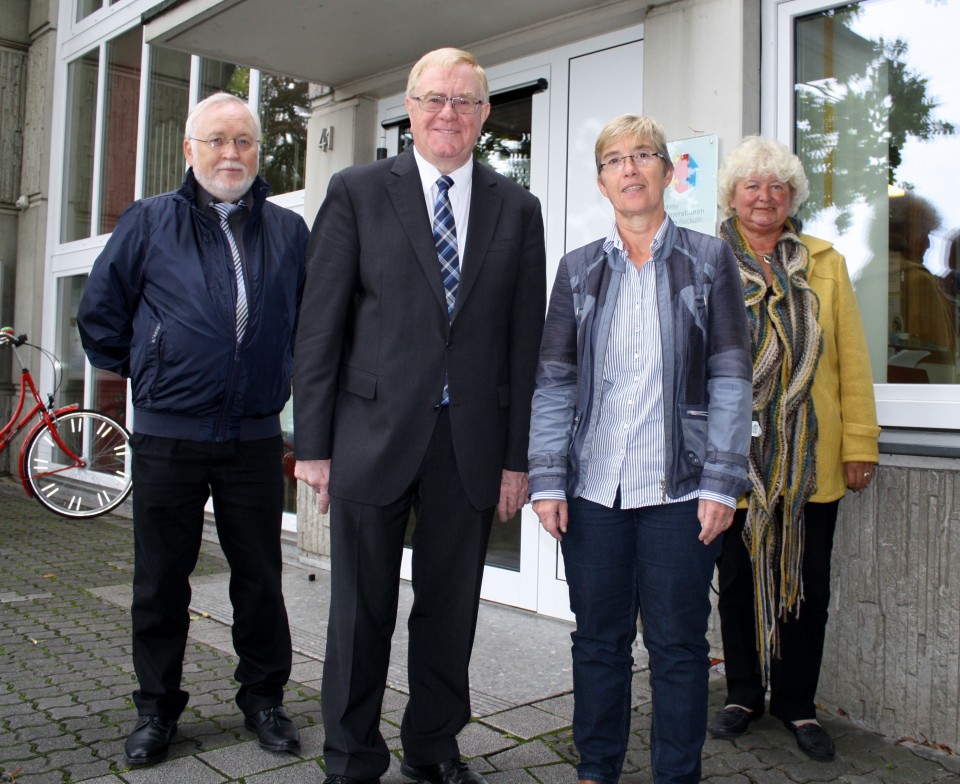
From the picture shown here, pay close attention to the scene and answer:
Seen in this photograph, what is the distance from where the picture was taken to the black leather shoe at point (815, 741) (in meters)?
3.26

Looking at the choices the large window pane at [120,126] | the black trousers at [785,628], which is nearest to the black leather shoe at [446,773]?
the black trousers at [785,628]

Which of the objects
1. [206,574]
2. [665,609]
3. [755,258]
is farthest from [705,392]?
[206,574]

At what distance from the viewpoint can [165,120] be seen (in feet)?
30.8

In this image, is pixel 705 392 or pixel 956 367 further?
pixel 956 367

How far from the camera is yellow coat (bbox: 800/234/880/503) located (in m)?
3.31

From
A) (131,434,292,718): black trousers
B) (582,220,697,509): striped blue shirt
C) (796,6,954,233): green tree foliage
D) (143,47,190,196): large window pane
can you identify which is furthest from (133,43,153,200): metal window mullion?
(582,220,697,509): striped blue shirt

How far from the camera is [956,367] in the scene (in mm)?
3664

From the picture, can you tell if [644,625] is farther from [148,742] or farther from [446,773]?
[148,742]

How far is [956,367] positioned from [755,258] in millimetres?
967

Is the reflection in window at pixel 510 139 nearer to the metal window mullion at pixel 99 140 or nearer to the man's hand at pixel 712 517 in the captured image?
the man's hand at pixel 712 517

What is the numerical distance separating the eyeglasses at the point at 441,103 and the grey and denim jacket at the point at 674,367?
→ 52 centimetres

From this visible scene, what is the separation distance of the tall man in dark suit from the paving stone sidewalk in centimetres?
37

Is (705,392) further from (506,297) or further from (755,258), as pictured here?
(755,258)

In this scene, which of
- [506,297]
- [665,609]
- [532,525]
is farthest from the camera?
[532,525]
